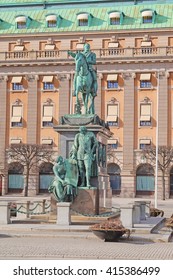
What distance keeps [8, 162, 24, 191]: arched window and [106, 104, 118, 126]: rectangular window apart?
38.4 feet

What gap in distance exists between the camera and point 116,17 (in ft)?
243

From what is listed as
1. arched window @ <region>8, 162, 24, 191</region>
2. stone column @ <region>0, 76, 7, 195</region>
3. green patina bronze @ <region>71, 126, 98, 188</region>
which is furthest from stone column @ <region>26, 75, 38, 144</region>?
green patina bronze @ <region>71, 126, 98, 188</region>

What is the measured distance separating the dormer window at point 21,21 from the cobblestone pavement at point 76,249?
5882 cm

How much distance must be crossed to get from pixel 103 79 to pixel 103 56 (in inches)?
105

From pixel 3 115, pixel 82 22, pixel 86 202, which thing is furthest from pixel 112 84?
pixel 86 202

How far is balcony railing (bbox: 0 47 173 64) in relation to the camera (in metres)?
69.6

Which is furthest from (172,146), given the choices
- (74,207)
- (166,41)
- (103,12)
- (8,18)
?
(74,207)

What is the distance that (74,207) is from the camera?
985 inches

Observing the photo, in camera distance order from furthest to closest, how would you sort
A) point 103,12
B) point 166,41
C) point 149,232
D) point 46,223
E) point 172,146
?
1. point 103,12
2. point 166,41
3. point 172,146
4. point 46,223
5. point 149,232

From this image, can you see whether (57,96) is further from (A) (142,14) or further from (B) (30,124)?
(A) (142,14)

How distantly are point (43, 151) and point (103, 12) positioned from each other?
64.6 feet

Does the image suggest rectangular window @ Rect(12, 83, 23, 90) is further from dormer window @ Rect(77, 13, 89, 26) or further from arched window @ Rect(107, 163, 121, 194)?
arched window @ Rect(107, 163, 121, 194)

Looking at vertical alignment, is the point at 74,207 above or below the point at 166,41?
below

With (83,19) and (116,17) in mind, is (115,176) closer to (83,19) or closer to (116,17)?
(116,17)
